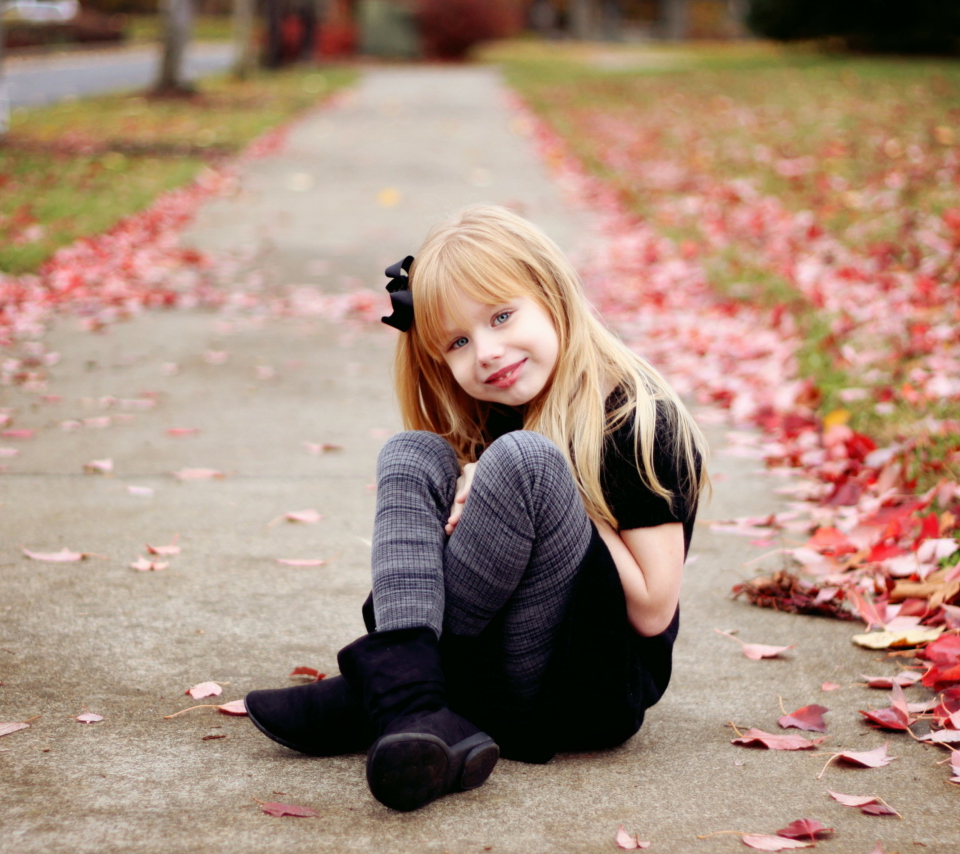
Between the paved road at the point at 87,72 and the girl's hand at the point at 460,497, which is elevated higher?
A: the paved road at the point at 87,72

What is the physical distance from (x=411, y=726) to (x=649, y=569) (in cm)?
49

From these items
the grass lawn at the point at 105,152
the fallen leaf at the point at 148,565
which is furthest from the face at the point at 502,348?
the grass lawn at the point at 105,152

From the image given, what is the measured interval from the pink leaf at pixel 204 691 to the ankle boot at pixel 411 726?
1.55 ft

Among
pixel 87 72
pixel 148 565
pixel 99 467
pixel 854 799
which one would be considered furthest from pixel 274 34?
pixel 854 799

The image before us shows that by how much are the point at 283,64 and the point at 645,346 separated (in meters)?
19.8

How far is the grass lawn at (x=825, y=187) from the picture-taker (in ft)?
14.0

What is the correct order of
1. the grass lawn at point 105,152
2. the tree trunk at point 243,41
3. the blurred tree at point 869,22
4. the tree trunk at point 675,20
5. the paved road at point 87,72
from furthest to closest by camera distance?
the tree trunk at point 675,20 < the tree trunk at point 243,41 < the blurred tree at point 869,22 < the paved road at point 87,72 < the grass lawn at point 105,152

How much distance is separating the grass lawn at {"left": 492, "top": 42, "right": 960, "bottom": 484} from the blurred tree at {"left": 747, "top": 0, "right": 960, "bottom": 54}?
1351mm

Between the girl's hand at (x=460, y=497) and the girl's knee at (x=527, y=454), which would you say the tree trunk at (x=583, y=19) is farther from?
the girl's knee at (x=527, y=454)

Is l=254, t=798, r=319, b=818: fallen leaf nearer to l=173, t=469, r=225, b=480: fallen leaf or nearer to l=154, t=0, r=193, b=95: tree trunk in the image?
l=173, t=469, r=225, b=480: fallen leaf

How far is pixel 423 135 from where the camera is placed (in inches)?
510

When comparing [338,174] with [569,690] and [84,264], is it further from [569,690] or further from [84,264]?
[569,690]

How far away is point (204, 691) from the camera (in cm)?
218

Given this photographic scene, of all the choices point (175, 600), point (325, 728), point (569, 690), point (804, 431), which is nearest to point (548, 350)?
point (569, 690)
